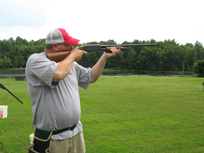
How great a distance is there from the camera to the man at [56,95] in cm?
238

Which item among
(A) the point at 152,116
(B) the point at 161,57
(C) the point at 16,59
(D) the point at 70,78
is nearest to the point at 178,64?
(B) the point at 161,57

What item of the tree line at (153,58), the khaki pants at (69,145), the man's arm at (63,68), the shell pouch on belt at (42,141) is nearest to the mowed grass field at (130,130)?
the khaki pants at (69,145)

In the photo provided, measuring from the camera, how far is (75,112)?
9.00ft

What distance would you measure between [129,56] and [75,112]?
10513 centimetres

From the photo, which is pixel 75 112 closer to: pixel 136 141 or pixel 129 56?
pixel 136 141

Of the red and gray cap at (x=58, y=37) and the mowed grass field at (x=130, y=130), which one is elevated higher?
the red and gray cap at (x=58, y=37)

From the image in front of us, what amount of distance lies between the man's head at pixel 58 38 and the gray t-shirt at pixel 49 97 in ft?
0.67

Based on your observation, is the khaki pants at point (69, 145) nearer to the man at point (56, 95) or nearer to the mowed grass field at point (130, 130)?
the man at point (56, 95)

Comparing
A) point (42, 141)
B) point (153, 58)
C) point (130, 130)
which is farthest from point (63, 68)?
point (153, 58)

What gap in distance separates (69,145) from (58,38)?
1.53 metres

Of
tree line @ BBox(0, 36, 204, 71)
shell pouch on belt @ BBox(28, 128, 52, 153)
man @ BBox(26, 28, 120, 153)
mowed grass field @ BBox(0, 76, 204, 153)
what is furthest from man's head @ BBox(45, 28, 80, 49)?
tree line @ BBox(0, 36, 204, 71)

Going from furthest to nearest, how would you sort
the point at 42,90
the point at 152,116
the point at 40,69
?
the point at 152,116 < the point at 42,90 < the point at 40,69

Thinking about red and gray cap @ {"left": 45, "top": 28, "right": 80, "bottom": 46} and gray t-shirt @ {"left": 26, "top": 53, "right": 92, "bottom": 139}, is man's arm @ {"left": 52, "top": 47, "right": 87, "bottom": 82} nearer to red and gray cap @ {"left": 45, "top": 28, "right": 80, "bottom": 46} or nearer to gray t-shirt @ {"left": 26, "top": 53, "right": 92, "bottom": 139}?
gray t-shirt @ {"left": 26, "top": 53, "right": 92, "bottom": 139}

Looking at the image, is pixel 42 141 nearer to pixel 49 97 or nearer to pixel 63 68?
pixel 49 97
